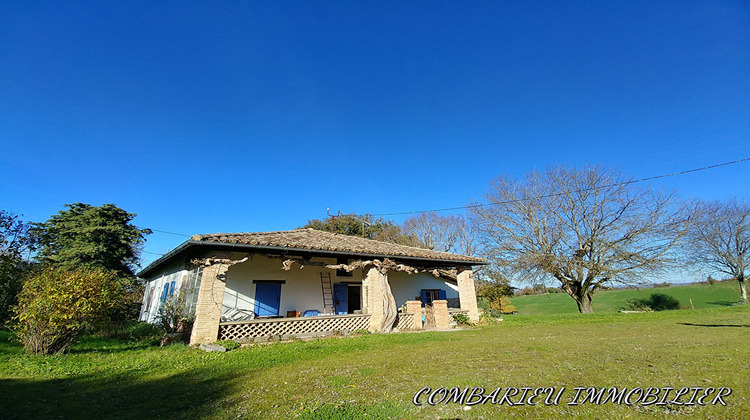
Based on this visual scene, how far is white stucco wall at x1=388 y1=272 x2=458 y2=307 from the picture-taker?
57.9 ft

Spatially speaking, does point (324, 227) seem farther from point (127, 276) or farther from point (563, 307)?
point (563, 307)

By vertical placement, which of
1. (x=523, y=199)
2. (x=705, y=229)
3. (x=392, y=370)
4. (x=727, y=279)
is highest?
(x=523, y=199)

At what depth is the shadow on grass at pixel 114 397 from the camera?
3.72 metres

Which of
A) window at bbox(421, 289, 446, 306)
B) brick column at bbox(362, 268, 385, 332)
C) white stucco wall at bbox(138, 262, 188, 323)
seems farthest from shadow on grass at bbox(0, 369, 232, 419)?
window at bbox(421, 289, 446, 306)

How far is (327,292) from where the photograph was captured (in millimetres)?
14750

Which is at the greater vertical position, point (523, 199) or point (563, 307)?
point (523, 199)

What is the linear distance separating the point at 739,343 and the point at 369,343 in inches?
334

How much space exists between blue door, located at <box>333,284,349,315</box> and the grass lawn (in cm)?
660

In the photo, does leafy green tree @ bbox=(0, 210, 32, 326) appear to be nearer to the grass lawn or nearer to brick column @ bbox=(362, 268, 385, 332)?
the grass lawn

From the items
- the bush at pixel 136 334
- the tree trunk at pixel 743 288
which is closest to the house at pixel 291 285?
the bush at pixel 136 334

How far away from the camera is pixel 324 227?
3134cm

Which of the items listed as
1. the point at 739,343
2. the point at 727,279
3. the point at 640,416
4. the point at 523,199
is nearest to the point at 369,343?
the point at 640,416

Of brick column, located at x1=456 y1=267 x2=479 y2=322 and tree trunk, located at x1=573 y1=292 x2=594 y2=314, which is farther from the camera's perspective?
tree trunk, located at x1=573 y1=292 x2=594 y2=314

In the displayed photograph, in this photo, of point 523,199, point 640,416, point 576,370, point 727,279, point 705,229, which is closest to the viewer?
point 640,416
